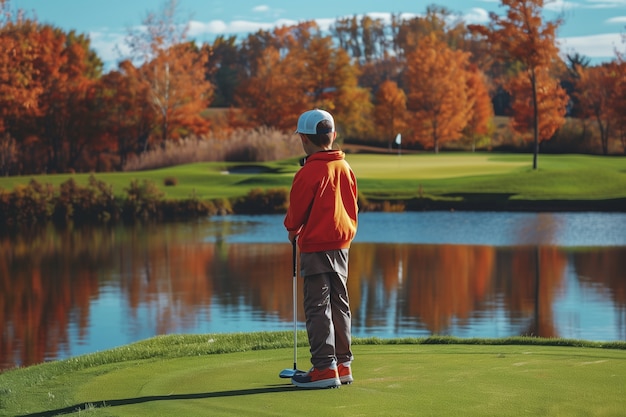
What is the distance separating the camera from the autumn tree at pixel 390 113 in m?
67.5

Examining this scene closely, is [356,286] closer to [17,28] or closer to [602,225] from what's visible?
[602,225]

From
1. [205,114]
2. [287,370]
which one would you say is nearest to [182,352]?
[287,370]

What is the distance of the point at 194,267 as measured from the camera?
2352cm

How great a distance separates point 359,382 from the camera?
7543 millimetres

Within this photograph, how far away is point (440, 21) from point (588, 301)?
98.6 metres

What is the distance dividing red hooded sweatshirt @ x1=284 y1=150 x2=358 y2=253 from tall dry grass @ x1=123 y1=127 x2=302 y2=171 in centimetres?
4058

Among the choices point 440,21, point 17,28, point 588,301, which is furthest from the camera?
point 440,21

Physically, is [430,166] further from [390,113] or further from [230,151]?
[390,113]

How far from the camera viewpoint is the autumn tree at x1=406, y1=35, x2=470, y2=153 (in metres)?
65.6

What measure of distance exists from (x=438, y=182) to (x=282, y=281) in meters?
21.8

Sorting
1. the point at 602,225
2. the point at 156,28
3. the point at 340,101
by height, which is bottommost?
the point at 602,225

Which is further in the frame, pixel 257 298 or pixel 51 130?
pixel 51 130

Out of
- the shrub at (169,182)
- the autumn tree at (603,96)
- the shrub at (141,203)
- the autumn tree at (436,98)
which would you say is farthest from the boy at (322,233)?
the autumn tree at (436,98)

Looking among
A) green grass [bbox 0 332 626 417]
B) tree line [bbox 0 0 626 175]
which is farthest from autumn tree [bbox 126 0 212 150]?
green grass [bbox 0 332 626 417]
